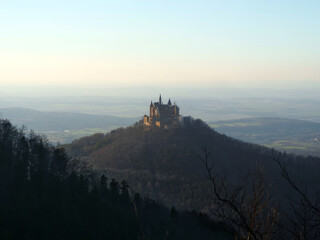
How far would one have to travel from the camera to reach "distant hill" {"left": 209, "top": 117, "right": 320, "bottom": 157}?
125412mm

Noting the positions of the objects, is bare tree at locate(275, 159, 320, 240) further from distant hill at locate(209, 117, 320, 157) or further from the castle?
distant hill at locate(209, 117, 320, 157)

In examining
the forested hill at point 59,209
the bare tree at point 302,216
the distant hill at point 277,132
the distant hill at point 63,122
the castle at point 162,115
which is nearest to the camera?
the bare tree at point 302,216

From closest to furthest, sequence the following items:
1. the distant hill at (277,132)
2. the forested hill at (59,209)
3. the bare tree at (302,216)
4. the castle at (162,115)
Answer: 1. the bare tree at (302,216)
2. the forested hill at (59,209)
3. the castle at (162,115)
4. the distant hill at (277,132)

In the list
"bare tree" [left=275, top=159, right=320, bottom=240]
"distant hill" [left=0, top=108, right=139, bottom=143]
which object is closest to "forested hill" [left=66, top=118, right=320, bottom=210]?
"bare tree" [left=275, top=159, right=320, bottom=240]

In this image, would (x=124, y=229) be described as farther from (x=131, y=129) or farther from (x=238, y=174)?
(x=131, y=129)

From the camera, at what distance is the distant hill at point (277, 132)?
12541 centimetres

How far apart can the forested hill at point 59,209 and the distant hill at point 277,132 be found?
88.8 m

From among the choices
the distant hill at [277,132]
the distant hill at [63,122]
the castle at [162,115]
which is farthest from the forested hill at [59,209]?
the distant hill at [63,122]

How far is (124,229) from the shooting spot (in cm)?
2480

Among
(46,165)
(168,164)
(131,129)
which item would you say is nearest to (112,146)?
(131,129)

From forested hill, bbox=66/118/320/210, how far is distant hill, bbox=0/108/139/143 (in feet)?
179

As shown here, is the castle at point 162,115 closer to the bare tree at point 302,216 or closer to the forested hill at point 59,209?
the forested hill at point 59,209

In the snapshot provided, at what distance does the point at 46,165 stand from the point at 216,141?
4391cm

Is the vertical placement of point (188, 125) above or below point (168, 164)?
above
